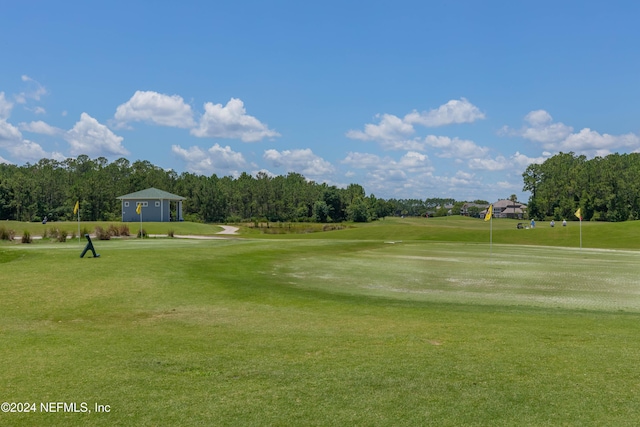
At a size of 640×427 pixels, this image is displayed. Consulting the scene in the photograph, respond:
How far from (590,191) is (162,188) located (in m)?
113

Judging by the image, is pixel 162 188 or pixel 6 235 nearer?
pixel 6 235

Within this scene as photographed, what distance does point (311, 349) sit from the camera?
28.4 feet

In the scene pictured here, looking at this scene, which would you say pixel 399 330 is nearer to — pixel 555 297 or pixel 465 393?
pixel 465 393

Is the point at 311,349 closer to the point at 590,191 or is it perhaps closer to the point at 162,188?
the point at 162,188

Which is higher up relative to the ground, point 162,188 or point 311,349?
→ point 162,188

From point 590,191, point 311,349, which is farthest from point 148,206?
point 590,191

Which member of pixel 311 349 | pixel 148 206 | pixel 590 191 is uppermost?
pixel 590 191

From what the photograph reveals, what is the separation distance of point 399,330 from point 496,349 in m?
2.37

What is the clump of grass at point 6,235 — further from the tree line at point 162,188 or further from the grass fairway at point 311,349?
the tree line at point 162,188

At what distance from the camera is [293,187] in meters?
150

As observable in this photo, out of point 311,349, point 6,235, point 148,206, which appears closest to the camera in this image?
point 311,349

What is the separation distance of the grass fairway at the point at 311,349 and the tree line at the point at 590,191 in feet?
367

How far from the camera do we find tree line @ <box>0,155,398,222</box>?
355 ft

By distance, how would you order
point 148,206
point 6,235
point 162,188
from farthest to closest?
point 162,188 → point 148,206 → point 6,235
